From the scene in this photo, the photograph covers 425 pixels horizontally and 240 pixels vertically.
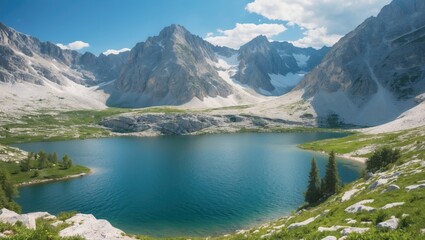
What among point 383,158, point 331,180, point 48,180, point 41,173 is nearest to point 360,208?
point 331,180

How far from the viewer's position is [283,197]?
8050 centimetres

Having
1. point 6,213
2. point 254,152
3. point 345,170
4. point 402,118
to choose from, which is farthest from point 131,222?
point 402,118

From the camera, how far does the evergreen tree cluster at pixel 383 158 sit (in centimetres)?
6375

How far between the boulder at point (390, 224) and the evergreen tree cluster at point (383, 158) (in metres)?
44.3

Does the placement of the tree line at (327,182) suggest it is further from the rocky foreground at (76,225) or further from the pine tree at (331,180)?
the rocky foreground at (76,225)

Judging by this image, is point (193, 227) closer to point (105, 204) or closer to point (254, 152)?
point (105, 204)

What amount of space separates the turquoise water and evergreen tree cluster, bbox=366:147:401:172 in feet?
58.7

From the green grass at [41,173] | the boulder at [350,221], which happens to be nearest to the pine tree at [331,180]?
the boulder at [350,221]

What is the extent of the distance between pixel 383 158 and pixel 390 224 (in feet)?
161

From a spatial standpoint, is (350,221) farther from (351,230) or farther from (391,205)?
(351,230)

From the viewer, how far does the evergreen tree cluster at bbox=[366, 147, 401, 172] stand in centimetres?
6375

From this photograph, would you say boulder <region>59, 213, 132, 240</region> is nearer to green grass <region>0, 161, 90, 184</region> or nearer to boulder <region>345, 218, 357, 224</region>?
boulder <region>345, 218, 357, 224</region>

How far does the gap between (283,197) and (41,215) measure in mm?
55254

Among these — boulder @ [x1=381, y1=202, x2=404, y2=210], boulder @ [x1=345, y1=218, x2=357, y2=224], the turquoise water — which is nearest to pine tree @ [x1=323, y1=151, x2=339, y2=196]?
the turquoise water
